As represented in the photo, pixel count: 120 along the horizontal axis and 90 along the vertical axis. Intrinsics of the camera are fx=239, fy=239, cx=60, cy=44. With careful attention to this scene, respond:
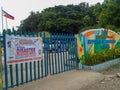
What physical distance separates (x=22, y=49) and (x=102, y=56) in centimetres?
608

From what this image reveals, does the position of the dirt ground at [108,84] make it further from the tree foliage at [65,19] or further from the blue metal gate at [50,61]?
the tree foliage at [65,19]

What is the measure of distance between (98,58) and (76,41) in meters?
1.83

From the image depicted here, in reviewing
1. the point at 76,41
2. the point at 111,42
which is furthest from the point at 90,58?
the point at 111,42

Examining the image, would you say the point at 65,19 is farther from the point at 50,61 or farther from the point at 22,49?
the point at 22,49

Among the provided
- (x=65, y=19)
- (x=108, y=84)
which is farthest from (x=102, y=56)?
(x=65, y=19)

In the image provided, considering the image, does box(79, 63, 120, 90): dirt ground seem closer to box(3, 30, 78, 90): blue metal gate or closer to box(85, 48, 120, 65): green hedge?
box(3, 30, 78, 90): blue metal gate

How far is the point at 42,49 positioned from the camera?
881 cm

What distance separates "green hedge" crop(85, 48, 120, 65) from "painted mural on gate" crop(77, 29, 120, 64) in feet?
0.93

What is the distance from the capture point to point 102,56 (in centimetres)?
1269

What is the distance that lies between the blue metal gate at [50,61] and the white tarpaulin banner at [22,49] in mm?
156

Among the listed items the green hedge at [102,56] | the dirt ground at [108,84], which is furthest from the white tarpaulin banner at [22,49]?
the green hedge at [102,56]

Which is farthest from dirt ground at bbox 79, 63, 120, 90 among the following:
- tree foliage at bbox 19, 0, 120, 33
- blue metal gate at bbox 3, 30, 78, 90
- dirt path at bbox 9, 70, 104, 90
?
tree foliage at bbox 19, 0, 120, 33

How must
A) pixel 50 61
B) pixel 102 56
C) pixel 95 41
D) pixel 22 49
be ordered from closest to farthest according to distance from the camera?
pixel 22 49 → pixel 50 61 → pixel 102 56 → pixel 95 41

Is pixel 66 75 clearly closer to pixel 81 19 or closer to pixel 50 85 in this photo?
pixel 50 85
